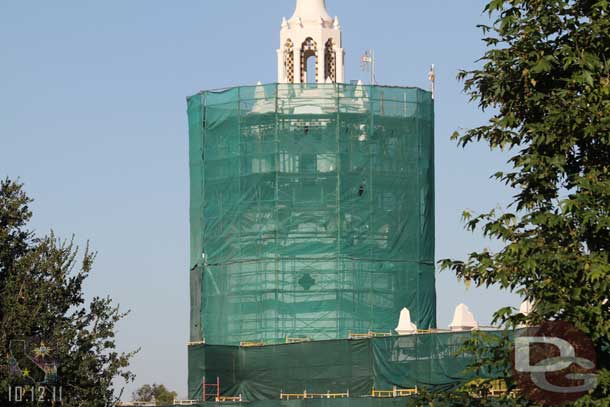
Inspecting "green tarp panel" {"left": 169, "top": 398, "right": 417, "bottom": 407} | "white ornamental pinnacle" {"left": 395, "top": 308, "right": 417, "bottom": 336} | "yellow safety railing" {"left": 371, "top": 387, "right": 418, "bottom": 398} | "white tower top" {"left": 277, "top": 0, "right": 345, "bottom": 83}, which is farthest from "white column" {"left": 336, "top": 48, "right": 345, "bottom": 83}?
"green tarp panel" {"left": 169, "top": 398, "right": 417, "bottom": 407}

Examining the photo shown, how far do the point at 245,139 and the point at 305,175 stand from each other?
361cm

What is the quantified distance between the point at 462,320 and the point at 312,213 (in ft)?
34.8

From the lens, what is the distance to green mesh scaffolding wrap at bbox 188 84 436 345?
7081 cm

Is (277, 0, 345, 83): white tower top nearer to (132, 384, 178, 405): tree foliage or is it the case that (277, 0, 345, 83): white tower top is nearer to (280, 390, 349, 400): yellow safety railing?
(280, 390, 349, 400): yellow safety railing

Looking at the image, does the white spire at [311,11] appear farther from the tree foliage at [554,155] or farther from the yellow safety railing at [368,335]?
the tree foliage at [554,155]

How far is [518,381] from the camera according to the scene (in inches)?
1000

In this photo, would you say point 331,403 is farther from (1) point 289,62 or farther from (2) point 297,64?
(1) point 289,62

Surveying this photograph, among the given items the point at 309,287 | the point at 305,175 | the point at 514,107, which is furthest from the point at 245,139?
the point at 514,107

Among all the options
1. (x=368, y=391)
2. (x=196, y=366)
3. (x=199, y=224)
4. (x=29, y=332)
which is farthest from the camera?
(x=199, y=224)

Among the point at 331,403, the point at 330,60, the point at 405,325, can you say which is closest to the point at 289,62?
the point at 330,60

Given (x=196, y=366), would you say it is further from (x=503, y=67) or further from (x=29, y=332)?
(x=503, y=67)

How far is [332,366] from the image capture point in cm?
6575

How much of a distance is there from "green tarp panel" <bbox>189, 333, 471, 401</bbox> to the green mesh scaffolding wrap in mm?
2571

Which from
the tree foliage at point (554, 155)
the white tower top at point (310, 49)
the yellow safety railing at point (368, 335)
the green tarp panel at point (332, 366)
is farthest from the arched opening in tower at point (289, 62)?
the tree foliage at point (554, 155)
